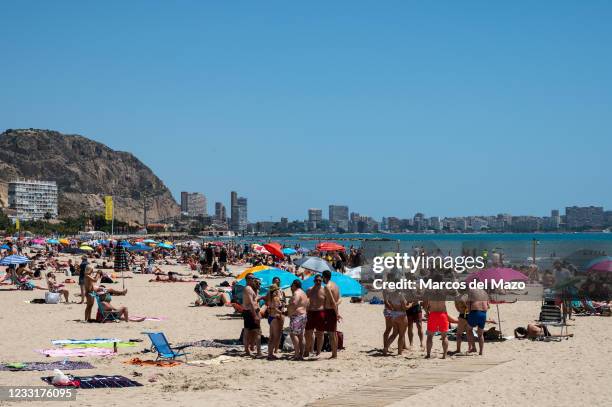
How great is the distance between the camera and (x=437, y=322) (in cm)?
1115

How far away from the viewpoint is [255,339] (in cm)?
1144

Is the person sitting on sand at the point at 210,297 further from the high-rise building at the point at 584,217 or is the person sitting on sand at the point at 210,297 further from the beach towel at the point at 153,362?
the high-rise building at the point at 584,217

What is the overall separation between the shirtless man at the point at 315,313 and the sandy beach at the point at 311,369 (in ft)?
1.12

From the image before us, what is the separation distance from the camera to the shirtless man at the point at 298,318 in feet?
35.8

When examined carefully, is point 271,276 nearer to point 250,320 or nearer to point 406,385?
point 250,320

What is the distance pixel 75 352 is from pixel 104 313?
392 cm

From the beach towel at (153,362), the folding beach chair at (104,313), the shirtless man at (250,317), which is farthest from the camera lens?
the folding beach chair at (104,313)

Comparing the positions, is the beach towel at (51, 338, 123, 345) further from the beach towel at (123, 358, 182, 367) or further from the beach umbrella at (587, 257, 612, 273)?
the beach umbrella at (587, 257, 612, 273)

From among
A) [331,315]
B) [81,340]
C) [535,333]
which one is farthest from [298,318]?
[535,333]

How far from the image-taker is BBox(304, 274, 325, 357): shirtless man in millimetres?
11039

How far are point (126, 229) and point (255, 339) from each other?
161488 millimetres

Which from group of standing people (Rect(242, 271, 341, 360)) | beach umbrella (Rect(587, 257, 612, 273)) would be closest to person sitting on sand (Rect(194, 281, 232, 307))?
group of standing people (Rect(242, 271, 341, 360))

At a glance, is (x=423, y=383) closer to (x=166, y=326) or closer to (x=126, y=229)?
(x=166, y=326)

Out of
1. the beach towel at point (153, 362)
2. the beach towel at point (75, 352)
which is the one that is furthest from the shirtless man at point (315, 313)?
the beach towel at point (75, 352)
